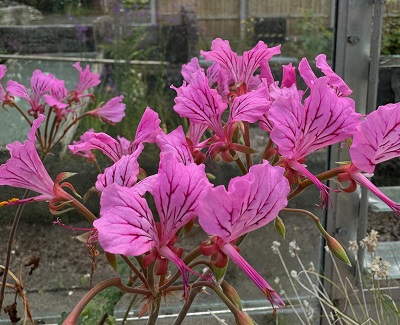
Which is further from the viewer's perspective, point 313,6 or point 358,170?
point 313,6

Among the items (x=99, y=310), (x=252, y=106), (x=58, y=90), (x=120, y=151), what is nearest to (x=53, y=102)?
(x=58, y=90)

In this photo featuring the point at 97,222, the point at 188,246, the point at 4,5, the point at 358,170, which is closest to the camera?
the point at 97,222

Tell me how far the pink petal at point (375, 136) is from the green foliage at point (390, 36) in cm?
101

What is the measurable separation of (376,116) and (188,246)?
1.10 m

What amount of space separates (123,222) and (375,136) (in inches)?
8.8

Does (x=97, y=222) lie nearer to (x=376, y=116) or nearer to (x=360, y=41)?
(x=376, y=116)

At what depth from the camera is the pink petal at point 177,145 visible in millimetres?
566

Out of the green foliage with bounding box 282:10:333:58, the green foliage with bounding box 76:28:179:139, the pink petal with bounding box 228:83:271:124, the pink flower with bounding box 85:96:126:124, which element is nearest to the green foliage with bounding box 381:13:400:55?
the green foliage with bounding box 282:10:333:58

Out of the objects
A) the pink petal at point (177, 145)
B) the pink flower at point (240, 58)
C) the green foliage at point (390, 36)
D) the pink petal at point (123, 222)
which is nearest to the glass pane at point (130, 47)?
the green foliage at point (390, 36)

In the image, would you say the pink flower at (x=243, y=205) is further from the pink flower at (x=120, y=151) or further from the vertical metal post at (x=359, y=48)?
the vertical metal post at (x=359, y=48)

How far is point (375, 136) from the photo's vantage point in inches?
21.1

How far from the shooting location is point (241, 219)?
A: 0.49m

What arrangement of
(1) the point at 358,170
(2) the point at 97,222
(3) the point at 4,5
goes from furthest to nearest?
(3) the point at 4,5 < (1) the point at 358,170 < (2) the point at 97,222

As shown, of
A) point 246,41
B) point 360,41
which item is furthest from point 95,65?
point 360,41
